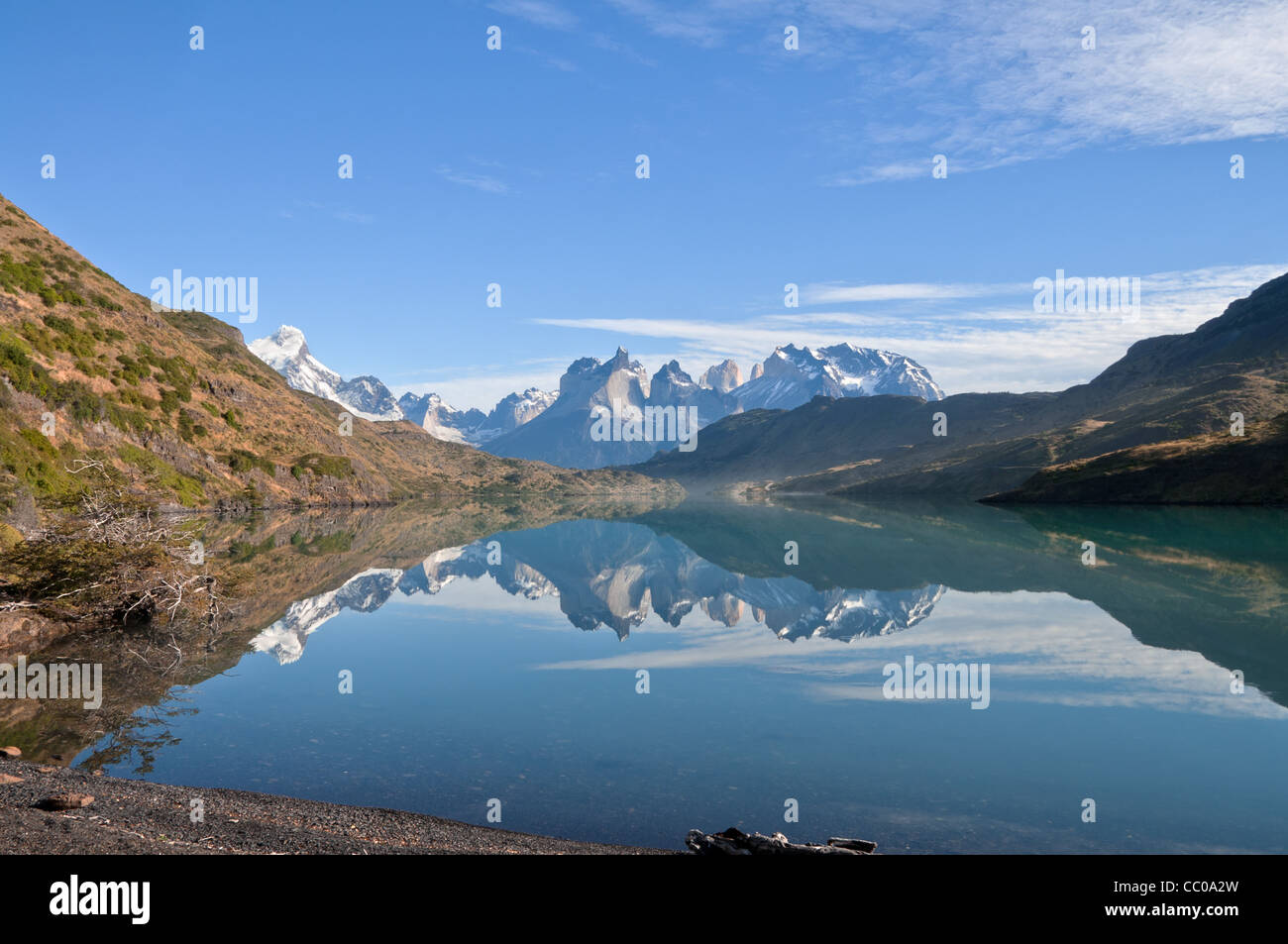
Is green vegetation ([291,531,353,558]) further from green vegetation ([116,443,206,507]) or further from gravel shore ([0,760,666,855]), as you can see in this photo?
gravel shore ([0,760,666,855])

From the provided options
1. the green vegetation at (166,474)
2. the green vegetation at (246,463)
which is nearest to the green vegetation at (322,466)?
the green vegetation at (246,463)

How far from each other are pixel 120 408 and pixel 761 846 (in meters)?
120

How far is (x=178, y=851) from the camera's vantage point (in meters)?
13.3

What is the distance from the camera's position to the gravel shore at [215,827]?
13.8m

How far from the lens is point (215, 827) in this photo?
51.3ft

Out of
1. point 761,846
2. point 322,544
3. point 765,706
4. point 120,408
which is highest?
point 120,408

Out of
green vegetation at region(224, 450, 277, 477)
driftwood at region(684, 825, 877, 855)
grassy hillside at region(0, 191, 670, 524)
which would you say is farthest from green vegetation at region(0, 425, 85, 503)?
driftwood at region(684, 825, 877, 855)

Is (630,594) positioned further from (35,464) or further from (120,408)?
(120,408)

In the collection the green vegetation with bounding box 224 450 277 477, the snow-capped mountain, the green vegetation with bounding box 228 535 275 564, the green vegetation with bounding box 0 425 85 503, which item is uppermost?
the green vegetation with bounding box 224 450 277 477

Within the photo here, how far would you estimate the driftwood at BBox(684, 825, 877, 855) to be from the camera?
12719 millimetres

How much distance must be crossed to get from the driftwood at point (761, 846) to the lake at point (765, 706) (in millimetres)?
3326

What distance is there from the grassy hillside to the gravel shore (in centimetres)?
3686

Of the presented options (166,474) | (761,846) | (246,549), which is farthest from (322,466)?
(761,846)

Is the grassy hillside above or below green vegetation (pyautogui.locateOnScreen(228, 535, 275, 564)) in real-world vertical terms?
above
